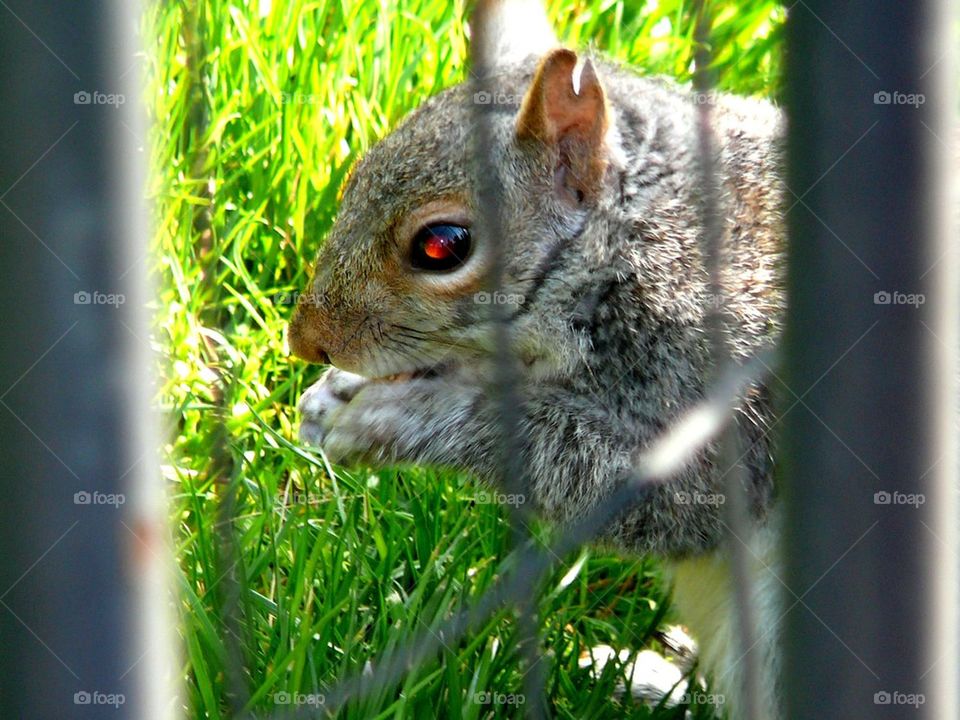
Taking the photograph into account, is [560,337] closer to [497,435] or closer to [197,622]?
[497,435]

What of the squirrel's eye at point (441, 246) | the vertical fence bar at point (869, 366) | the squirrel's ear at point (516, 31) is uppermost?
the squirrel's ear at point (516, 31)

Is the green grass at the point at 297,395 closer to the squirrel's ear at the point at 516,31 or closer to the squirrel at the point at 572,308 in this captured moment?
the squirrel at the point at 572,308

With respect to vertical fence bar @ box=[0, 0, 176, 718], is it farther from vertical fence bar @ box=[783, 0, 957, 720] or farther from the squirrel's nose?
the squirrel's nose

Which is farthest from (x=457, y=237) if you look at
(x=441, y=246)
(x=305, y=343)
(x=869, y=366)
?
(x=869, y=366)

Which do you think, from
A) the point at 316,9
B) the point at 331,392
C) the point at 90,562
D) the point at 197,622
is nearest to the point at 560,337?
the point at 331,392

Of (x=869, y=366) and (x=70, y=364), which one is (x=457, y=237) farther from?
(x=70, y=364)

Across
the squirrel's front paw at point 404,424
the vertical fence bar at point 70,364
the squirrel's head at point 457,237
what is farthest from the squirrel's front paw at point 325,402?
the vertical fence bar at point 70,364

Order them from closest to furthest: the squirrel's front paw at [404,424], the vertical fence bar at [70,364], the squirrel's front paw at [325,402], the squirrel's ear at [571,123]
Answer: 1. the vertical fence bar at [70,364]
2. the squirrel's ear at [571,123]
3. the squirrel's front paw at [404,424]
4. the squirrel's front paw at [325,402]
